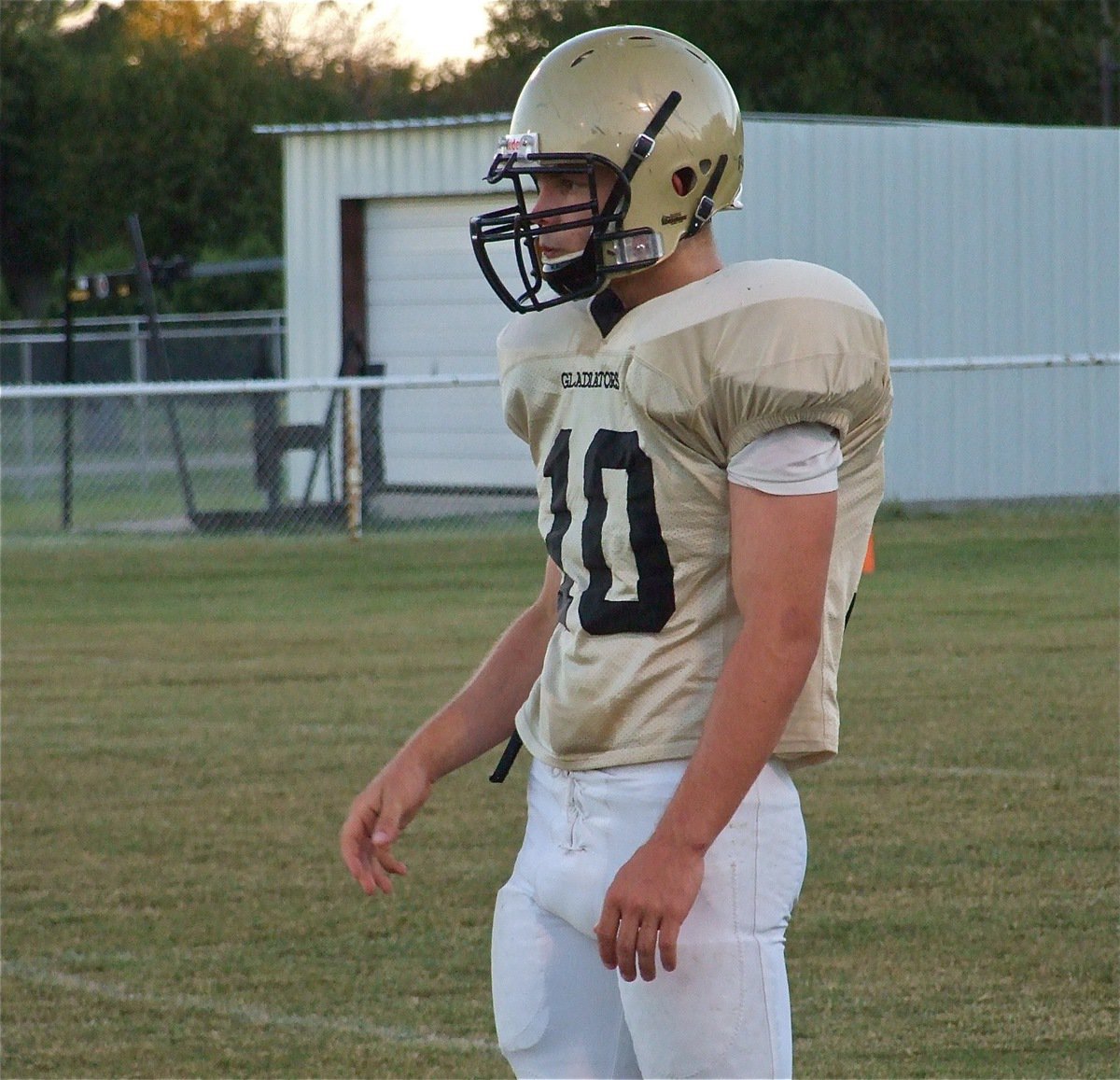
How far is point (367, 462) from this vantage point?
16.7m

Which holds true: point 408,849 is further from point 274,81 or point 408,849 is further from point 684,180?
point 274,81

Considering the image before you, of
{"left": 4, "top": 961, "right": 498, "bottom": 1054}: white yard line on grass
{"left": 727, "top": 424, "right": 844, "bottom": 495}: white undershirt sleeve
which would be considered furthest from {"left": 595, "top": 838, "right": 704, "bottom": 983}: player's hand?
{"left": 4, "top": 961, "right": 498, "bottom": 1054}: white yard line on grass

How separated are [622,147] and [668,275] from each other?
0.16m

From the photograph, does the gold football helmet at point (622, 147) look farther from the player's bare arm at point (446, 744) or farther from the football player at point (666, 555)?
the player's bare arm at point (446, 744)

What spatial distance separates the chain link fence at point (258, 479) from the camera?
50.1ft

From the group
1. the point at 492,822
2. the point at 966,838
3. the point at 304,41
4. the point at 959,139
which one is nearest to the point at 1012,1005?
the point at 966,838

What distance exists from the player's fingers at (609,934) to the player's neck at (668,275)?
0.73m

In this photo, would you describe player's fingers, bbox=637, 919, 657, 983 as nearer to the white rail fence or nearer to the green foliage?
the white rail fence

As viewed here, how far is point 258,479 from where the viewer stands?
16625mm

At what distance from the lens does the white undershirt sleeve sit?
223 centimetres

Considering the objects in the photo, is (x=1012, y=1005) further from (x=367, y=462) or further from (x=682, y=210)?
(x=367, y=462)

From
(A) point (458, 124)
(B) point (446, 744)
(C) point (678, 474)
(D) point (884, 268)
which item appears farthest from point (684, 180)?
(D) point (884, 268)

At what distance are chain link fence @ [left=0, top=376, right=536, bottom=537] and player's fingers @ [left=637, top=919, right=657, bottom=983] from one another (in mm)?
12460

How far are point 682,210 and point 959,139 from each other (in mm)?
15920
